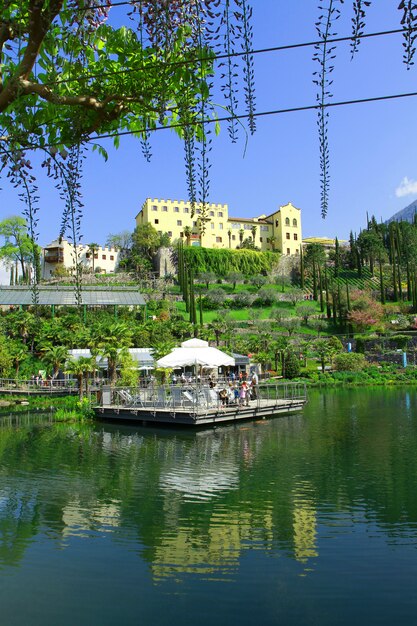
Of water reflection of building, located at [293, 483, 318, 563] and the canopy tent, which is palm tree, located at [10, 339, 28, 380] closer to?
the canopy tent

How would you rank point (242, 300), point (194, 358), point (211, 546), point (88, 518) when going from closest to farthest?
point (211, 546) → point (88, 518) → point (194, 358) → point (242, 300)

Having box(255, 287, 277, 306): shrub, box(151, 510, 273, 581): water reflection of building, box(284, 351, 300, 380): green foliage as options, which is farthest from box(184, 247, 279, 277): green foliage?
box(151, 510, 273, 581): water reflection of building

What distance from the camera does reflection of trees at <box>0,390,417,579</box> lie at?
10211 millimetres

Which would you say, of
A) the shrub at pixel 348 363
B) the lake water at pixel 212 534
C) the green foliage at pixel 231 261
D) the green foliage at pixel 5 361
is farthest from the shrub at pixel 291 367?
the green foliage at pixel 231 261

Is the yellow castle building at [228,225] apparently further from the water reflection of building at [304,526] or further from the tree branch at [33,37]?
the tree branch at [33,37]

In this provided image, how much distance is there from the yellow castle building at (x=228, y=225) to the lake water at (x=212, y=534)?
68796mm

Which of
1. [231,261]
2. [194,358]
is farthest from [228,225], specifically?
[194,358]

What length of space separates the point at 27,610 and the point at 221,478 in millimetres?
7643

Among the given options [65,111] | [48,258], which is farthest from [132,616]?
[48,258]

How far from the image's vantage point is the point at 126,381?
3133 centimetres

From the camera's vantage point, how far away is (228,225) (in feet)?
301

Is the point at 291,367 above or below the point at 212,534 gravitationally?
above

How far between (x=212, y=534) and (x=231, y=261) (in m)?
74.2

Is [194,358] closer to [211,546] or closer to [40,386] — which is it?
[211,546]
